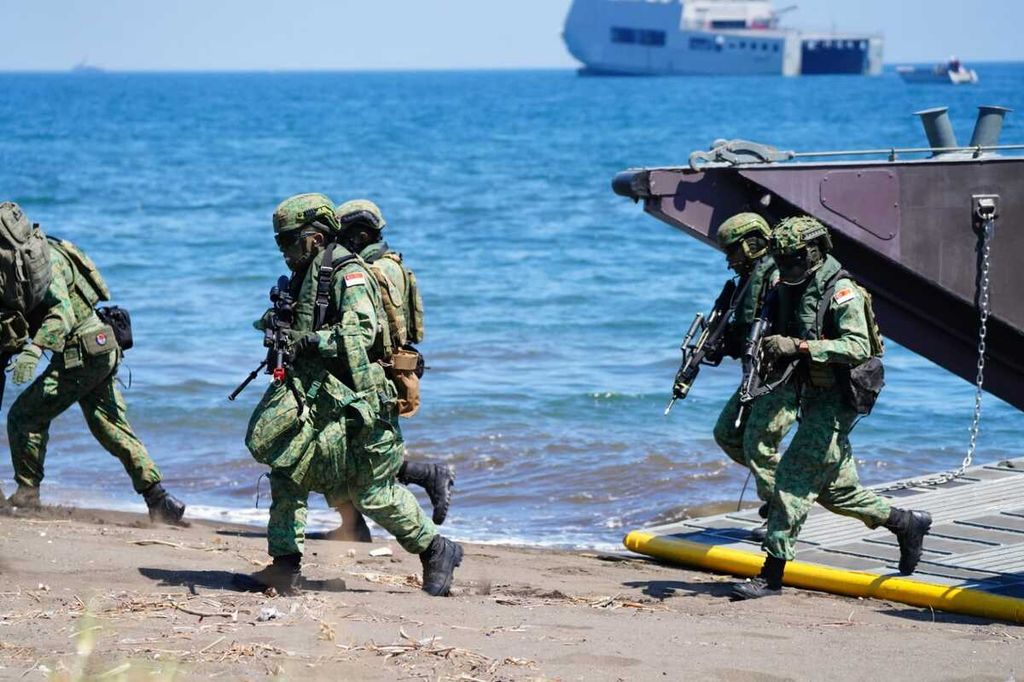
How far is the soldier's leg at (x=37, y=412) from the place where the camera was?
8570mm

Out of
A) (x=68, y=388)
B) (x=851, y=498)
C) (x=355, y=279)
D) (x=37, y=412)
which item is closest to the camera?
(x=355, y=279)

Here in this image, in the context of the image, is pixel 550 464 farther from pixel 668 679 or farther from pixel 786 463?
pixel 668 679

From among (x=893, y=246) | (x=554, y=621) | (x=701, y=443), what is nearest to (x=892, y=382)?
(x=701, y=443)

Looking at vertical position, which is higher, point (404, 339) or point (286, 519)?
point (404, 339)

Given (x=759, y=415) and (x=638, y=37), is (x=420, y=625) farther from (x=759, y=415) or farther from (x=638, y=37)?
(x=638, y=37)

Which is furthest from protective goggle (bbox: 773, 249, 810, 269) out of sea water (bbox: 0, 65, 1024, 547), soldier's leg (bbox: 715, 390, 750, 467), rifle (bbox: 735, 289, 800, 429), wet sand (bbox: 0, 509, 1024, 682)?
sea water (bbox: 0, 65, 1024, 547)

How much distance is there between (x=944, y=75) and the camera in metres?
121

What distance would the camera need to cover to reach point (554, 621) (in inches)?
263

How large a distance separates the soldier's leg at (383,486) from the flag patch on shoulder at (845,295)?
2.01 m

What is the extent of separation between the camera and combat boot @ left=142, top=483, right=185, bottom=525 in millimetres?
9102

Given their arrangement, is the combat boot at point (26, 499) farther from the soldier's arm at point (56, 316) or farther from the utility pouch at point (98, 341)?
the soldier's arm at point (56, 316)

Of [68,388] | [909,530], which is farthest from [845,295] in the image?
[68,388]

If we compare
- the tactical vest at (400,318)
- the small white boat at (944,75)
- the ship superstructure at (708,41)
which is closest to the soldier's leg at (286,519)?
the tactical vest at (400,318)

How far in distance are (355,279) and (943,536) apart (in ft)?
11.9
